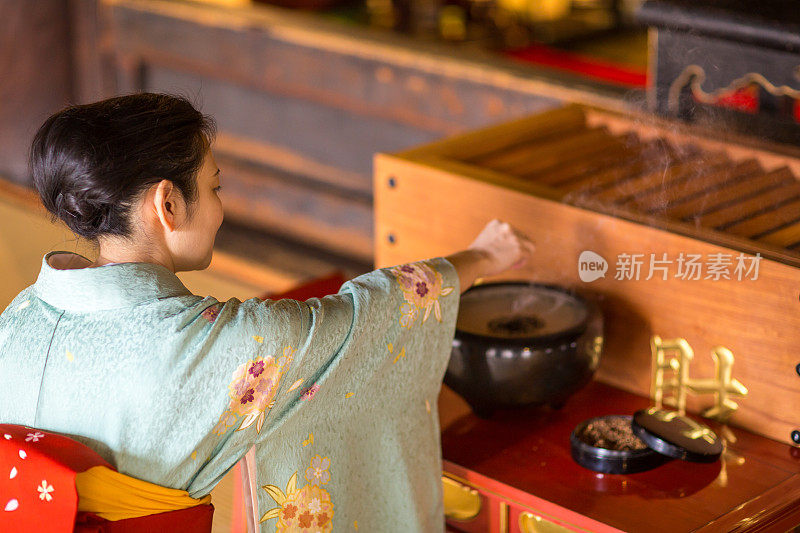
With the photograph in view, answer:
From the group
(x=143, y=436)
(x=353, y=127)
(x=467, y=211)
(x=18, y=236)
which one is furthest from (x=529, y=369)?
(x=18, y=236)

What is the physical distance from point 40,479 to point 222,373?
259 mm

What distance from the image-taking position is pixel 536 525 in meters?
1.59

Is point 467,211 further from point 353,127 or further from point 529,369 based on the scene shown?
point 353,127

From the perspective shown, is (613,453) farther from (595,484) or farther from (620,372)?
(620,372)

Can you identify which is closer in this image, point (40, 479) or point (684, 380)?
point (40, 479)

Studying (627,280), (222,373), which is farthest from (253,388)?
(627,280)

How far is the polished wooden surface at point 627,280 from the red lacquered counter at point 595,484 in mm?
95

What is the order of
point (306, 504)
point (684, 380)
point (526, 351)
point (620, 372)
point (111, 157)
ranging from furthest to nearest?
1. point (620, 372)
2. point (684, 380)
3. point (526, 351)
4. point (306, 504)
5. point (111, 157)

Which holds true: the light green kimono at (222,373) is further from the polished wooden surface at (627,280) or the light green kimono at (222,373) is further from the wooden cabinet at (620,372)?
the polished wooden surface at (627,280)

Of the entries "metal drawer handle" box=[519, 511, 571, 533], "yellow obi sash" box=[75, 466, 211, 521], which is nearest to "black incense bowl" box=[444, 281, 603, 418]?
"metal drawer handle" box=[519, 511, 571, 533]

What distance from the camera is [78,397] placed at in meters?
1.35

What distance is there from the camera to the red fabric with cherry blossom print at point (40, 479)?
1282 mm

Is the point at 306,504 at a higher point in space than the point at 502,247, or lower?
lower

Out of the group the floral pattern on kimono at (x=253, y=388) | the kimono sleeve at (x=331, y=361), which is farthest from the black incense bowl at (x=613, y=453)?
the floral pattern on kimono at (x=253, y=388)
